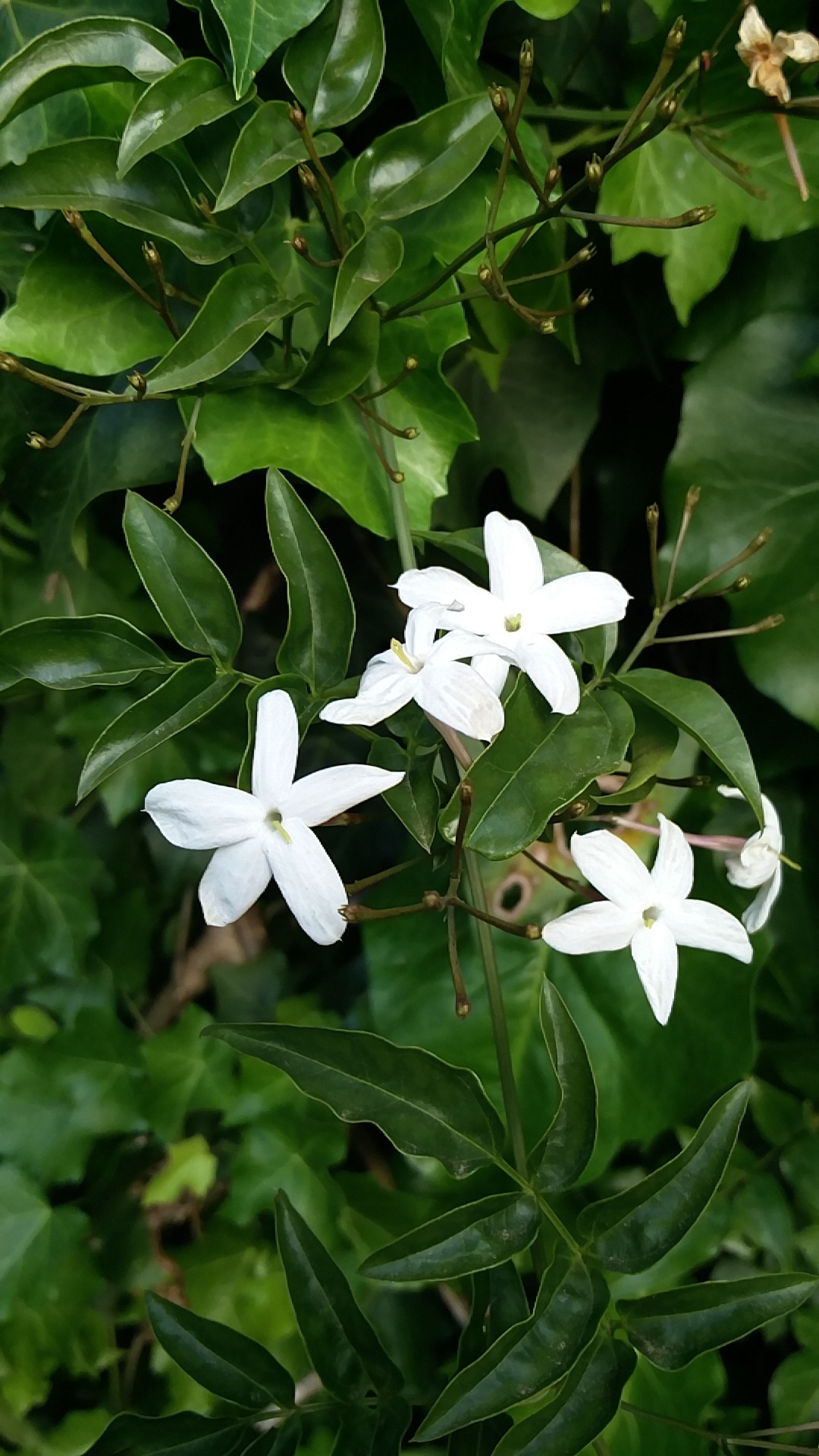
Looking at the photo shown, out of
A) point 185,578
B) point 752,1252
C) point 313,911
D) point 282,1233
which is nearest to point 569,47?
point 185,578

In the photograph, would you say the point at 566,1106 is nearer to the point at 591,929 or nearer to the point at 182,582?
the point at 591,929

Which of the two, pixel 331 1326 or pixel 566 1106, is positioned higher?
pixel 566 1106

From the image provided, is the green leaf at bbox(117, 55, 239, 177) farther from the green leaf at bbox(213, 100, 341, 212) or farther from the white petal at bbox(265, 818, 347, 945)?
the white petal at bbox(265, 818, 347, 945)

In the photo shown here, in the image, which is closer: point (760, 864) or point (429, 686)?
Answer: point (429, 686)

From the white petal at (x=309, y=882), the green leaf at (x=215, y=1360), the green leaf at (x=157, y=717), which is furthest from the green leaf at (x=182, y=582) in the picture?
the green leaf at (x=215, y=1360)

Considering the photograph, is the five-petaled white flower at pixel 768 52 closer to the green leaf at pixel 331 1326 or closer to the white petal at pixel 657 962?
the white petal at pixel 657 962

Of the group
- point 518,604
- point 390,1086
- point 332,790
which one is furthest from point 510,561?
point 390,1086
